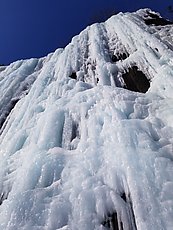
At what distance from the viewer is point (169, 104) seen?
4.57 metres

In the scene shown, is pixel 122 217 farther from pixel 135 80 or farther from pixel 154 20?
pixel 154 20

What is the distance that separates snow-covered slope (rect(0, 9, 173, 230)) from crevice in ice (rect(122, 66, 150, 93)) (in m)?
0.02

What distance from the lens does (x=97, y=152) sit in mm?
4016

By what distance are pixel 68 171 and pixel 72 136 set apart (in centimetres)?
102

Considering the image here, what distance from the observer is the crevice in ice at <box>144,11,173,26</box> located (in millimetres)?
9741

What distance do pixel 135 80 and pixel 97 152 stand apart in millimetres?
2886

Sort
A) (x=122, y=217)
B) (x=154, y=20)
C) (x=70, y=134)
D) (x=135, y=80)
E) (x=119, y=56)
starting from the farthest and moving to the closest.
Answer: (x=154, y=20), (x=119, y=56), (x=135, y=80), (x=70, y=134), (x=122, y=217)

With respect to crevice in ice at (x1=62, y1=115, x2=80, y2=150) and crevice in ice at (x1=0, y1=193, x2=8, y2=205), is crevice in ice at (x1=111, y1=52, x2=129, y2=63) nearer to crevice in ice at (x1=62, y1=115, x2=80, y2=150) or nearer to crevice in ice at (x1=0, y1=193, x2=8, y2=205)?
crevice in ice at (x1=62, y1=115, x2=80, y2=150)

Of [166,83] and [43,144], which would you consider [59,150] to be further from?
[166,83]

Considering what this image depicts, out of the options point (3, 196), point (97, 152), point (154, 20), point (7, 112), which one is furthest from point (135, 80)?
point (154, 20)

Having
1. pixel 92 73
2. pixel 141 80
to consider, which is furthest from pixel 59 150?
pixel 92 73

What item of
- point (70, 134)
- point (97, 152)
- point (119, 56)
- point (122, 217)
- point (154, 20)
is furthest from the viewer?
point (154, 20)

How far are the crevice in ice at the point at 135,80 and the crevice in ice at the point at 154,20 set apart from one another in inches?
135

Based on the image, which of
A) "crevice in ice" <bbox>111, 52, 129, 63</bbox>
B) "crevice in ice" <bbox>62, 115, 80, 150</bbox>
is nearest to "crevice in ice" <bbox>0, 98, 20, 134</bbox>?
"crevice in ice" <bbox>62, 115, 80, 150</bbox>
